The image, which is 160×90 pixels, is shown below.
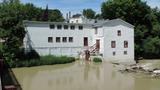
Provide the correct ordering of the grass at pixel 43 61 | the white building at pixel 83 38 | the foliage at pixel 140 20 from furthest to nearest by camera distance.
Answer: the foliage at pixel 140 20
the white building at pixel 83 38
the grass at pixel 43 61

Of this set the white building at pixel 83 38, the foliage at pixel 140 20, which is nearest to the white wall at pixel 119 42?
the white building at pixel 83 38

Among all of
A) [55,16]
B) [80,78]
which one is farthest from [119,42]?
[55,16]

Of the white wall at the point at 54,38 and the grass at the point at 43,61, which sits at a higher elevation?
the white wall at the point at 54,38

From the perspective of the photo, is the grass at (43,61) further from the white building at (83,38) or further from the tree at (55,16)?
the tree at (55,16)

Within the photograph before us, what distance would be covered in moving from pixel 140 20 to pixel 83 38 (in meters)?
11.0

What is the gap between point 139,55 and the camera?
5700cm

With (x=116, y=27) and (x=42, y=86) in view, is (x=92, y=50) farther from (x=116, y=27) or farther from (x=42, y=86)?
(x=42, y=86)

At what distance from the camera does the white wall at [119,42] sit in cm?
5159

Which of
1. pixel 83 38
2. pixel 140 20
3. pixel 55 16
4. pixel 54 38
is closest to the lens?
pixel 54 38

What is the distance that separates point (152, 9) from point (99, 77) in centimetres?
3126

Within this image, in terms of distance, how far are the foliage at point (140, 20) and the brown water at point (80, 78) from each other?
1385 cm

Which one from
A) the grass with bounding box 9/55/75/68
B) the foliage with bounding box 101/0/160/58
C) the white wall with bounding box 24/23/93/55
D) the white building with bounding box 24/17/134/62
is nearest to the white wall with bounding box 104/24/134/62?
the white building with bounding box 24/17/134/62

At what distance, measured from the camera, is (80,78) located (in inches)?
1351

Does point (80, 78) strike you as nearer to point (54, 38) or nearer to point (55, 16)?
point (54, 38)
